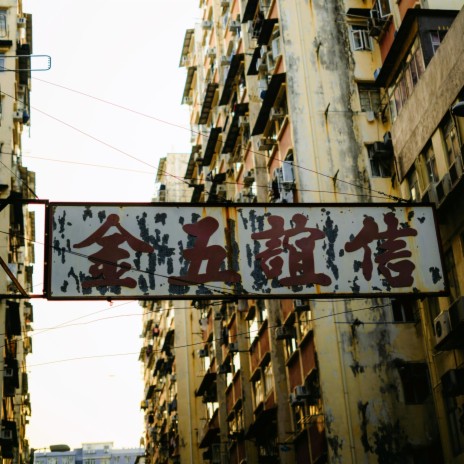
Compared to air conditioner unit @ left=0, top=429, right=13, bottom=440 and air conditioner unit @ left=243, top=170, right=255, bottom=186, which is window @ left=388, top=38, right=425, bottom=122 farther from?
air conditioner unit @ left=0, top=429, right=13, bottom=440

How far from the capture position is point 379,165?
918 inches

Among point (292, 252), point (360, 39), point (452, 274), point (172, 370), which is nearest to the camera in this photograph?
point (292, 252)

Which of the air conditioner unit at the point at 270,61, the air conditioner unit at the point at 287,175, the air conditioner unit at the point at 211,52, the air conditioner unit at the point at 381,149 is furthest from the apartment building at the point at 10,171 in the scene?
the air conditioner unit at the point at 381,149

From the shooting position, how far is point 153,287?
496 inches

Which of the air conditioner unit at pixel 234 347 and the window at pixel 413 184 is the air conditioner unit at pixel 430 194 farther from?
the air conditioner unit at pixel 234 347

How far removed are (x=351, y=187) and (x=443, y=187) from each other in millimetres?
6563

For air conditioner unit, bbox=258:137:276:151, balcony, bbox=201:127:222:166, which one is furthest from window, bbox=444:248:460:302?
balcony, bbox=201:127:222:166

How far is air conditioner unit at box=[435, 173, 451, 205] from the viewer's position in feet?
52.7

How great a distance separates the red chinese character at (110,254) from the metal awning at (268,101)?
41.0 ft

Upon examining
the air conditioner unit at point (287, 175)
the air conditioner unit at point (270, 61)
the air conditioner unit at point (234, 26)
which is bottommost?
the air conditioner unit at point (287, 175)

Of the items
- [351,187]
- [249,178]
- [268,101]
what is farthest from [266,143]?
[351,187]

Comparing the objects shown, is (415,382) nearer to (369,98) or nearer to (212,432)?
(369,98)

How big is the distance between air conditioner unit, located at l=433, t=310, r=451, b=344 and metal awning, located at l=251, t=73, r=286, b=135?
1013 centimetres

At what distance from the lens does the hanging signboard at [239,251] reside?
1260 cm
